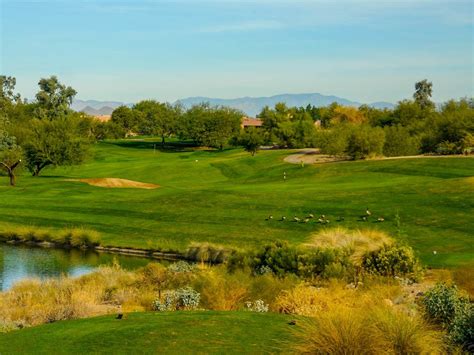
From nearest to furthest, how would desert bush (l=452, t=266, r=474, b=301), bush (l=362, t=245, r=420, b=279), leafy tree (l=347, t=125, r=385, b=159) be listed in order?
desert bush (l=452, t=266, r=474, b=301) → bush (l=362, t=245, r=420, b=279) → leafy tree (l=347, t=125, r=385, b=159)

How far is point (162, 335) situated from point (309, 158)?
7816 cm

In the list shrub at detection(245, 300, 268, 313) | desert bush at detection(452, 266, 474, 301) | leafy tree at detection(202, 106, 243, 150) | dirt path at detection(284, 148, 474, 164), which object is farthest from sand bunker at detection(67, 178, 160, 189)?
leafy tree at detection(202, 106, 243, 150)

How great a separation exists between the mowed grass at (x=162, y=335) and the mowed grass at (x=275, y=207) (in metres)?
20.4

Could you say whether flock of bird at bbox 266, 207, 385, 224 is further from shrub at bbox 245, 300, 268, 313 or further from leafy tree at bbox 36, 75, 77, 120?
leafy tree at bbox 36, 75, 77, 120

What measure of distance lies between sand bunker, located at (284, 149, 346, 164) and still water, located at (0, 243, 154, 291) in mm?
45610

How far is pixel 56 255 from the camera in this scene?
44531 mm

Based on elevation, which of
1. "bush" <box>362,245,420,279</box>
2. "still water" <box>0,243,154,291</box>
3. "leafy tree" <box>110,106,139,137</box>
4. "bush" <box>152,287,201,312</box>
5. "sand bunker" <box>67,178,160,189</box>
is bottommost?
"still water" <box>0,243,154,291</box>

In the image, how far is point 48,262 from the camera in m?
41.8

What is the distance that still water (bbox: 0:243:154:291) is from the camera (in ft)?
125

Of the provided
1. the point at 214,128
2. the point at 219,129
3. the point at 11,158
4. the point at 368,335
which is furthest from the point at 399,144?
the point at 368,335

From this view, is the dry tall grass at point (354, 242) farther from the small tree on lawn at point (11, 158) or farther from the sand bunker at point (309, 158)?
the sand bunker at point (309, 158)

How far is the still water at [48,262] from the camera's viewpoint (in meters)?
38.2

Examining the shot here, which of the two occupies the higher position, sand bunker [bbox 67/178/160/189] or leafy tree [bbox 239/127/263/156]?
leafy tree [bbox 239/127/263/156]

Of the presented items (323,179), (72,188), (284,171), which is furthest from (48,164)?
(323,179)
